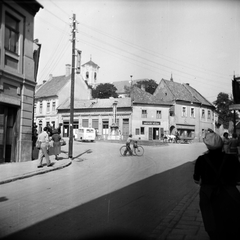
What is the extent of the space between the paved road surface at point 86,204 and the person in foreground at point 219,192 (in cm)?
115

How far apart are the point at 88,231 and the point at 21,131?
399 inches

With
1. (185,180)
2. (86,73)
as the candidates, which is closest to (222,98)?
(185,180)

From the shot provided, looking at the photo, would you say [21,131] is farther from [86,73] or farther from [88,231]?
[86,73]

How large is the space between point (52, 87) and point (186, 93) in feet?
79.2

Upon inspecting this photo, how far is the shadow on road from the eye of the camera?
4.43m

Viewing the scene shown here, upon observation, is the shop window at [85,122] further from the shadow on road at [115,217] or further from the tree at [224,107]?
the shadow on road at [115,217]

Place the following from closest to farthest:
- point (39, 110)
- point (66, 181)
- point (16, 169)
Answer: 1. point (66, 181)
2. point (16, 169)
3. point (39, 110)

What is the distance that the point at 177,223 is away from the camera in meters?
4.98

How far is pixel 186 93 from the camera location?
43969 millimetres

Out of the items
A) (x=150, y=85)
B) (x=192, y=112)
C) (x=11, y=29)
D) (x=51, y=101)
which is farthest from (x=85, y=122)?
(x=11, y=29)

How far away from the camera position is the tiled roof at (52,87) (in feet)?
170

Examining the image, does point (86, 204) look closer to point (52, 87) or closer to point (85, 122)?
point (85, 122)

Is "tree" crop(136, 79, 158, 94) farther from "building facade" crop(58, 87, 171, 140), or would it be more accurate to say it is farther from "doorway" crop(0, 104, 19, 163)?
"doorway" crop(0, 104, 19, 163)

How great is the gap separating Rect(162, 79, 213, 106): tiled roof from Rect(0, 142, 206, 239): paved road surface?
3036 cm
